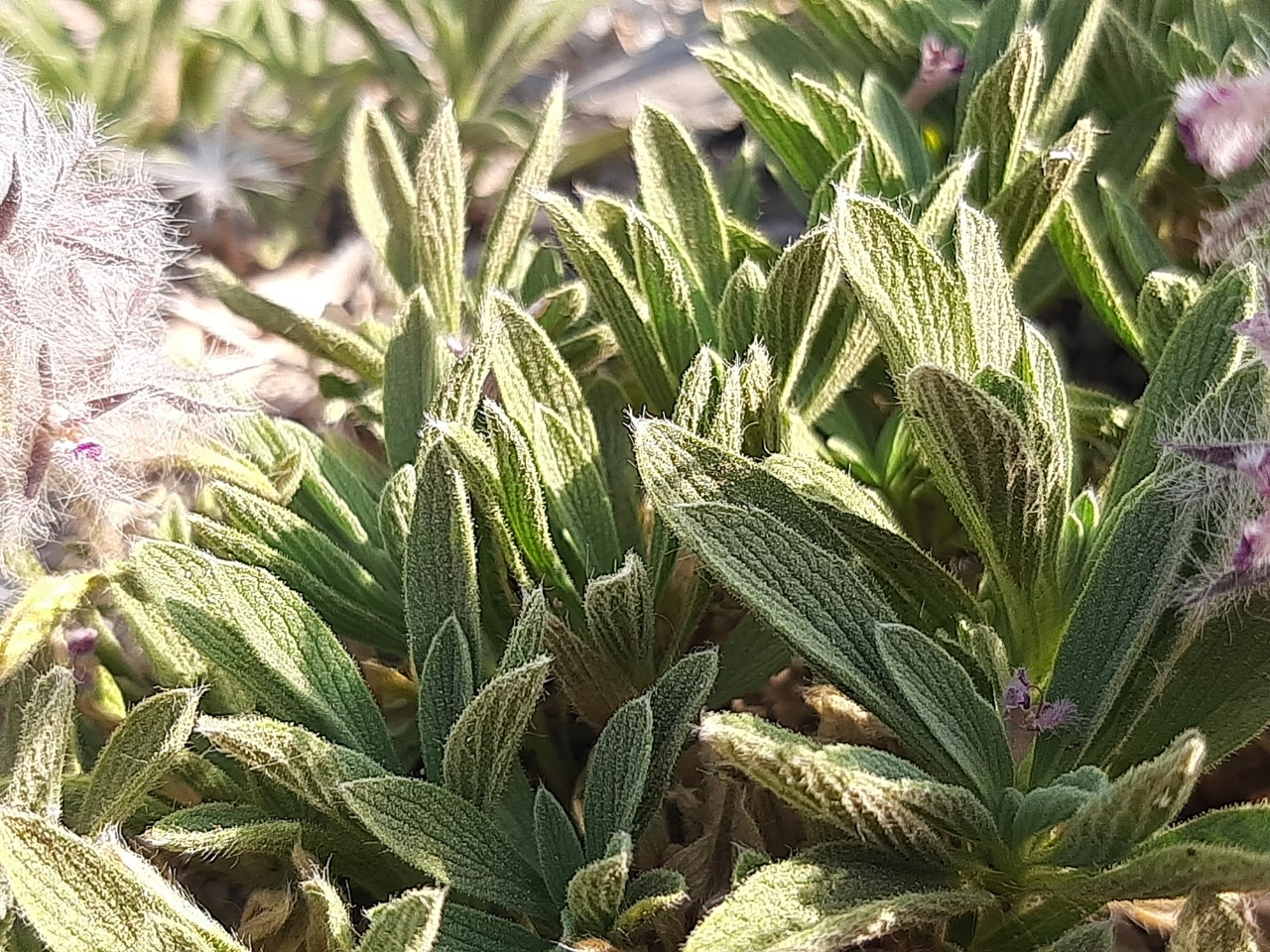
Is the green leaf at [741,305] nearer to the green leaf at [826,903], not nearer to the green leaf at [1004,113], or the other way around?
the green leaf at [1004,113]

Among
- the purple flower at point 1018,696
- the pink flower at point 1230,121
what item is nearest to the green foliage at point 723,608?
the purple flower at point 1018,696

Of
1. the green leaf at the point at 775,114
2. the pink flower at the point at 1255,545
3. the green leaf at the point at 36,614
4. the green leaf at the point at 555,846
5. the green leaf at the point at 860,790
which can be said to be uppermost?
the green leaf at the point at 775,114

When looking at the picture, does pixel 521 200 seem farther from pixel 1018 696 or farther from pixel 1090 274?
pixel 1018 696

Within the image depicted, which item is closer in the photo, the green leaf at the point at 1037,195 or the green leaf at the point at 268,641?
the green leaf at the point at 268,641

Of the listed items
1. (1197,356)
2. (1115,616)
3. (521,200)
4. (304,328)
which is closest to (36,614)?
(304,328)

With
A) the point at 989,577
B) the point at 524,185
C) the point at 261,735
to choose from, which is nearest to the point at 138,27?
the point at 524,185

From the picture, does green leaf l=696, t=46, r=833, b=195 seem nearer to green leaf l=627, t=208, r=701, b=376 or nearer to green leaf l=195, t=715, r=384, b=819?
green leaf l=627, t=208, r=701, b=376

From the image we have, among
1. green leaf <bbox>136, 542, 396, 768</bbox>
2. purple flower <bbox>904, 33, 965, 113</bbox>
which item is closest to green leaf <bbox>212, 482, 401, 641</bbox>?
green leaf <bbox>136, 542, 396, 768</bbox>

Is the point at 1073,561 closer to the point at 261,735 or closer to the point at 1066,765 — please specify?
the point at 1066,765

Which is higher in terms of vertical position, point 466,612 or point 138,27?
point 138,27
